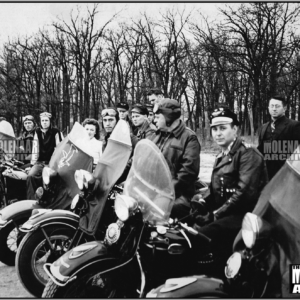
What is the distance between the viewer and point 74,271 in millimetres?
2785

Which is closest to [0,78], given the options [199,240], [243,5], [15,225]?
[243,5]

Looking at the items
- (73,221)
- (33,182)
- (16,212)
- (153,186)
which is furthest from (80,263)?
(33,182)

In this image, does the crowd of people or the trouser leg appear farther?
the trouser leg

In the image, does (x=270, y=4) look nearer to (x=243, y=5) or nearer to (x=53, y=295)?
(x=243, y=5)

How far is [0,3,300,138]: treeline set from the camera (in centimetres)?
1950

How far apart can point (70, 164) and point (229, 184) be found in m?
1.75

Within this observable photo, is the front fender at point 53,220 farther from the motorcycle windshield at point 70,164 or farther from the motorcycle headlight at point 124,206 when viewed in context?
the motorcycle headlight at point 124,206

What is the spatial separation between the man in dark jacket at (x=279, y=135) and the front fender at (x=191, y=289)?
309cm

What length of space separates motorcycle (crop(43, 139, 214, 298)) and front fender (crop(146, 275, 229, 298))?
45 centimetres

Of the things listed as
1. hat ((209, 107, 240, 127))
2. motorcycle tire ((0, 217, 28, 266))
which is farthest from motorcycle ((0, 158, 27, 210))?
hat ((209, 107, 240, 127))

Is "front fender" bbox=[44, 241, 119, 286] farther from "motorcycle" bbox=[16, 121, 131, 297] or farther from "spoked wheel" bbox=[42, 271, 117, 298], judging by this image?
"motorcycle" bbox=[16, 121, 131, 297]

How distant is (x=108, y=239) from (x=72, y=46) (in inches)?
1114

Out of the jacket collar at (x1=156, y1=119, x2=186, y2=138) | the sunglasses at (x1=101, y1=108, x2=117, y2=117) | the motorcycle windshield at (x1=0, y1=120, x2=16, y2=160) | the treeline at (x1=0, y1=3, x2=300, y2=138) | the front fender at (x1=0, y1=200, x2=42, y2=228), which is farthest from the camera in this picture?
the treeline at (x1=0, y1=3, x2=300, y2=138)

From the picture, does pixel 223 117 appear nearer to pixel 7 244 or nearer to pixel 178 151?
pixel 178 151
